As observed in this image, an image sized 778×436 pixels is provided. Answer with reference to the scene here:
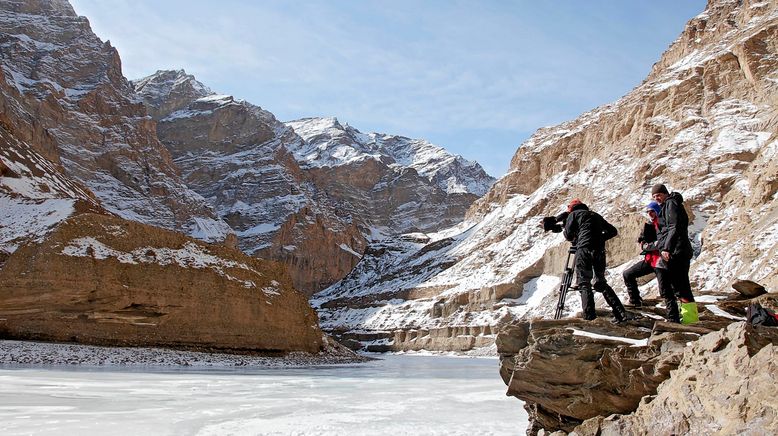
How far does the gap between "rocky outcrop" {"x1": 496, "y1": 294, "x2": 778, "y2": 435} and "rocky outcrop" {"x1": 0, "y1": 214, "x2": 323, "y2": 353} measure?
1165 inches

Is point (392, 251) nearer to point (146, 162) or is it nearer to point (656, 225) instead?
point (146, 162)

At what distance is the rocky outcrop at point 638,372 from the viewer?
206 inches

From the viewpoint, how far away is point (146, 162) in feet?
428

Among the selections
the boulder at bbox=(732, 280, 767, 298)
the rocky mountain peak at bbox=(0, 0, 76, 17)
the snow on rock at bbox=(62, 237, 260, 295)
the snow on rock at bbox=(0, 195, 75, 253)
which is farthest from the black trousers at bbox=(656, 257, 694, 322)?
the rocky mountain peak at bbox=(0, 0, 76, 17)

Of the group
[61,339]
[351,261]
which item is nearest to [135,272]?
[61,339]

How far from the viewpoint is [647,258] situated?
338 inches

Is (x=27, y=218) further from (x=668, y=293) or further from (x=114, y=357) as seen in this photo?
(x=668, y=293)

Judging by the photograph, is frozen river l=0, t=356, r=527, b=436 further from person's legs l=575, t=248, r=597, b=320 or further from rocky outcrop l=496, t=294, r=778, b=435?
person's legs l=575, t=248, r=597, b=320

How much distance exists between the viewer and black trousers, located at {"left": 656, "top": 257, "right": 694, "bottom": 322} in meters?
7.88

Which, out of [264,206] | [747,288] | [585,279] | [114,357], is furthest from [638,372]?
[264,206]

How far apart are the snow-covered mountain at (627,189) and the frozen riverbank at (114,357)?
3081 centimetres

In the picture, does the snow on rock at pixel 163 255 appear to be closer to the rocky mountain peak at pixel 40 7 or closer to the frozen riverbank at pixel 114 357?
the frozen riverbank at pixel 114 357

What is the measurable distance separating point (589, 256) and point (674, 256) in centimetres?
113

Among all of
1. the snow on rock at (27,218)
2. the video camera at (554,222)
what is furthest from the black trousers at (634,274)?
the snow on rock at (27,218)
